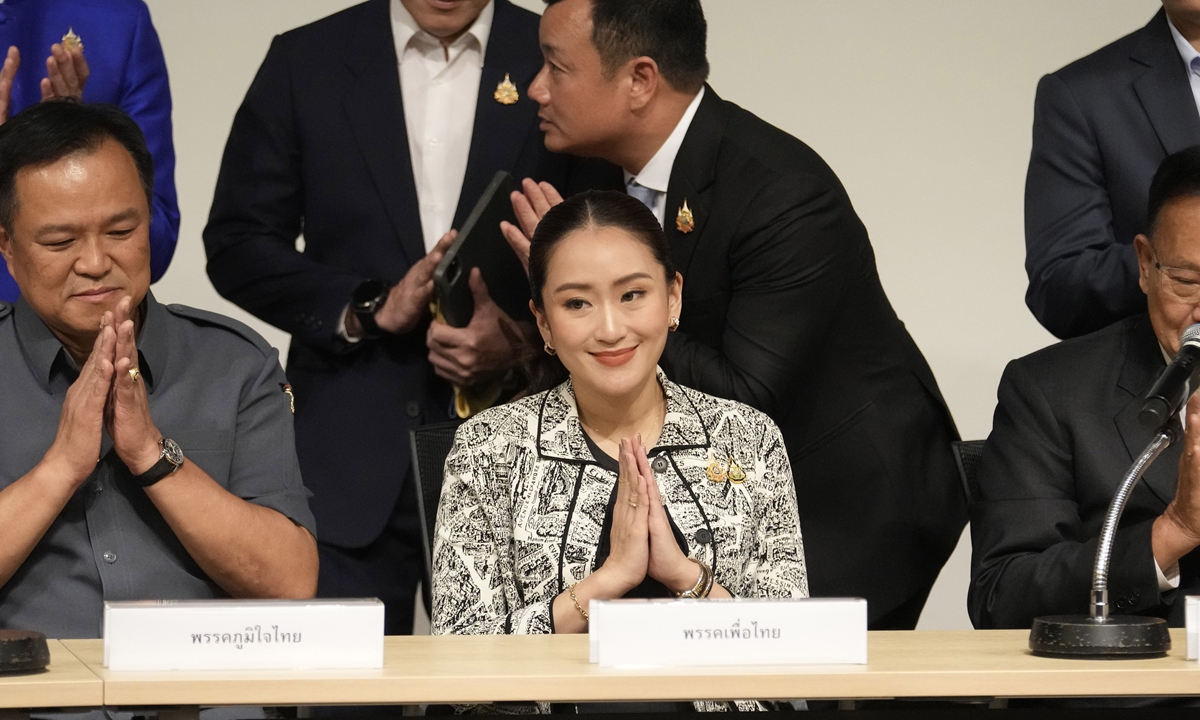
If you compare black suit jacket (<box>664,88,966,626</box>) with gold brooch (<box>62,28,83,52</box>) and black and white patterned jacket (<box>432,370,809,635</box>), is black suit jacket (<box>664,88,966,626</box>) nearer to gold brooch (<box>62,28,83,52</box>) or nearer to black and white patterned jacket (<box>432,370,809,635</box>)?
black and white patterned jacket (<box>432,370,809,635</box>)

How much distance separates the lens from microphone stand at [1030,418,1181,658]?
1.97m

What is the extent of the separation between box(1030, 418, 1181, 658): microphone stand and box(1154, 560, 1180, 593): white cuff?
15.3 inches

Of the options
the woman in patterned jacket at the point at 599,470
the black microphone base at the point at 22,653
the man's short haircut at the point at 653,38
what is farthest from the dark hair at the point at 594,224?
the black microphone base at the point at 22,653

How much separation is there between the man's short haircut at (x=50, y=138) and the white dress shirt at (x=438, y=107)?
3.03 feet

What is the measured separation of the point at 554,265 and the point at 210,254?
40.9 inches

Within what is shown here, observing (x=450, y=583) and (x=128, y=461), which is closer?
(x=128, y=461)

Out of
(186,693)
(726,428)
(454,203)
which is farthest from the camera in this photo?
(454,203)

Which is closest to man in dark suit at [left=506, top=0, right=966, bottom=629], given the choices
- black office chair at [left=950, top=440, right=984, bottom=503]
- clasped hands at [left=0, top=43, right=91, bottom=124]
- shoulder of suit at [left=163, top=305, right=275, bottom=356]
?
black office chair at [left=950, top=440, right=984, bottom=503]

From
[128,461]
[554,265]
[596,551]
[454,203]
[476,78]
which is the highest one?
[476,78]

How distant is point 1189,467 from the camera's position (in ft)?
7.57

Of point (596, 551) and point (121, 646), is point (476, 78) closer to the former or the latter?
point (596, 551)

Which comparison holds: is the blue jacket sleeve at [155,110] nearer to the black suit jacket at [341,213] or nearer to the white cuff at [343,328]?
the black suit jacket at [341,213]

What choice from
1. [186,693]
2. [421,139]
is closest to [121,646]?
[186,693]

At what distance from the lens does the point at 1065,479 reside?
8.57ft
